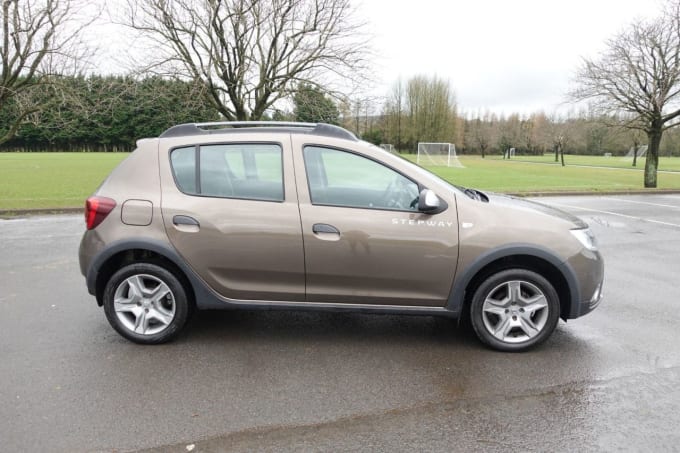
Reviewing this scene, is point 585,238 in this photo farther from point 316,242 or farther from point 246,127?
point 246,127

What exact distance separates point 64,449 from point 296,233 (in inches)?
76.3

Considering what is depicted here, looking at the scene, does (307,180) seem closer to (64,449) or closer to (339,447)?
(339,447)

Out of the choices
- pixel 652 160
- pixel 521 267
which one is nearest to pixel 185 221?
pixel 521 267

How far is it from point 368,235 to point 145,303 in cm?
190

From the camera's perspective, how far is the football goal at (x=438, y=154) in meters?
49.4

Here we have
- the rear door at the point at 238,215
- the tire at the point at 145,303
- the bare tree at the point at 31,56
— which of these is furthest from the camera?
the bare tree at the point at 31,56

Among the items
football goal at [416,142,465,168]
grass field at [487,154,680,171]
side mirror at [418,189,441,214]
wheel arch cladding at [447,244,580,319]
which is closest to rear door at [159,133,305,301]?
side mirror at [418,189,441,214]

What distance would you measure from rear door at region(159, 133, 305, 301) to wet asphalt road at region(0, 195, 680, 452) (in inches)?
23.0

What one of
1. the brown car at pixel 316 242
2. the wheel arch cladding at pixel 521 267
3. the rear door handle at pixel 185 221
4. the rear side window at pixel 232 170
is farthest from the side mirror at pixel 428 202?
the rear door handle at pixel 185 221

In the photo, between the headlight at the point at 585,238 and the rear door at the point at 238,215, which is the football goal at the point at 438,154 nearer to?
the headlight at the point at 585,238

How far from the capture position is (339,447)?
2.51m

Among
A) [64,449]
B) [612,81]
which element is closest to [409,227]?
[64,449]

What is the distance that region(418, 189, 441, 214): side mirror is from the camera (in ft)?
11.4

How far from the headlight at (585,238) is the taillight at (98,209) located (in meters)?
3.68
